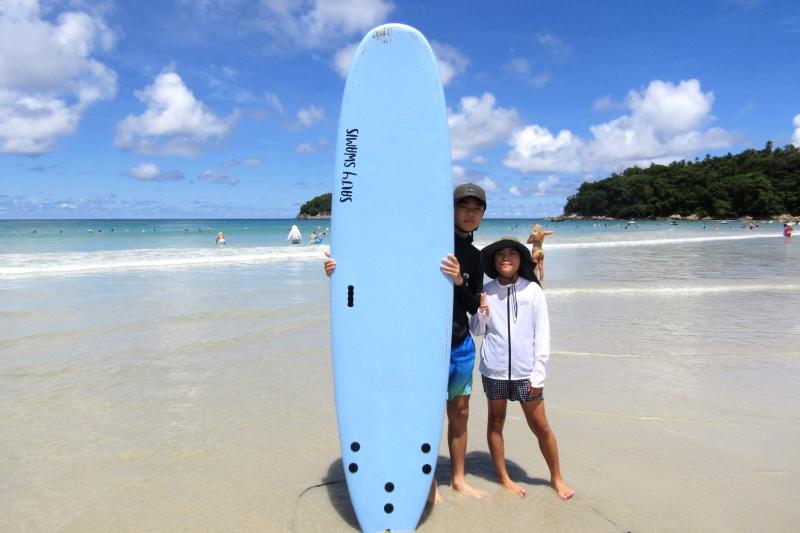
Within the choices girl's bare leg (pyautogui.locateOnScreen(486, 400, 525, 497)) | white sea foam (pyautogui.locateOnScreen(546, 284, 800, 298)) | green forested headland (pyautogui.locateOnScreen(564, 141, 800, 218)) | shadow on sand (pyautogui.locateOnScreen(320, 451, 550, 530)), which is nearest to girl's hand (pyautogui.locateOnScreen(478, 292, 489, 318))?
girl's bare leg (pyautogui.locateOnScreen(486, 400, 525, 497))

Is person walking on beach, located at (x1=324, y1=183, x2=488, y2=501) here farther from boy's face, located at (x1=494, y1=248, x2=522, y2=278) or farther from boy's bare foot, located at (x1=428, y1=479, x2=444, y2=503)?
boy's face, located at (x1=494, y1=248, x2=522, y2=278)

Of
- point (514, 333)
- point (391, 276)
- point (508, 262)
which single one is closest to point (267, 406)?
point (391, 276)

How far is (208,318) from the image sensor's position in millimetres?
7062

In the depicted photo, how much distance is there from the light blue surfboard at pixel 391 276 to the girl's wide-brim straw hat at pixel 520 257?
21cm

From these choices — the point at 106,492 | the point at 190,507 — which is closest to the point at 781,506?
the point at 190,507

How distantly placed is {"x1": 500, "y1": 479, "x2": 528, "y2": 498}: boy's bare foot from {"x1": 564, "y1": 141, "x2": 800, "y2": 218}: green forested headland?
8654 cm

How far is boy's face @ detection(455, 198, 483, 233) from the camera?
264 centimetres

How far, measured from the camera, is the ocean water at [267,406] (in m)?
2.58

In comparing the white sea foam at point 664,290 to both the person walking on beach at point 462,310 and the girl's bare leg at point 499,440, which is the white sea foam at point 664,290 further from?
the person walking on beach at point 462,310

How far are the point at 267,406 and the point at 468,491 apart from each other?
1.78 meters

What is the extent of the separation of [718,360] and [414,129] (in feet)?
13.2

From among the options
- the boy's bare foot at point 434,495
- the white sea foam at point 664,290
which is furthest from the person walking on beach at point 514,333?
the white sea foam at point 664,290

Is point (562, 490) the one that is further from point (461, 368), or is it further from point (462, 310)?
point (462, 310)

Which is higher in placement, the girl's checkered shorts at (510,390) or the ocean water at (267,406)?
the girl's checkered shorts at (510,390)
